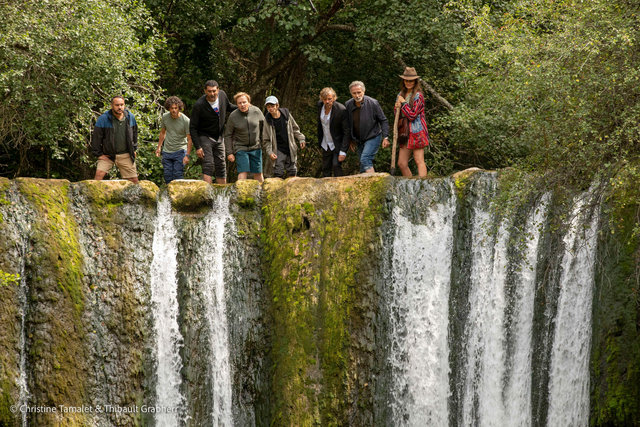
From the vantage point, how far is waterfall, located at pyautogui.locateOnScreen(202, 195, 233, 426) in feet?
38.8

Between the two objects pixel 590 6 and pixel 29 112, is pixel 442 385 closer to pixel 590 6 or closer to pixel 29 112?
pixel 590 6

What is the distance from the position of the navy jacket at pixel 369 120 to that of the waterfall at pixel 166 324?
2982 mm

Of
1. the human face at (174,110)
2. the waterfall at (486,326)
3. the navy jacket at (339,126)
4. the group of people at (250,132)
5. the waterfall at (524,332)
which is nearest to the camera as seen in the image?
the waterfall at (524,332)

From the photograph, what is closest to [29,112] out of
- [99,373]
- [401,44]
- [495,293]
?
[99,373]

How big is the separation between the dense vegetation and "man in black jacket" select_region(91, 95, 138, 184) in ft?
6.15

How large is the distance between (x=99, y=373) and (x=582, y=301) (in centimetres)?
604

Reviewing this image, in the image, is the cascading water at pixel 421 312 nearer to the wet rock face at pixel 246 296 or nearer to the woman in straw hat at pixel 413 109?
the wet rock face at pixel 246 296

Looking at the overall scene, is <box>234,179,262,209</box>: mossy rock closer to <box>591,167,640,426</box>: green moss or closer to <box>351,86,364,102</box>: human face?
<box>351,86,364,102</box>: human face

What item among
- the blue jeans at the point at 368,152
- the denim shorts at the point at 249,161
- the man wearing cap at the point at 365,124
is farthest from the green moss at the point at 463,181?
the denim shorts at the point at 249,161

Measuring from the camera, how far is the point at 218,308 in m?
12.0

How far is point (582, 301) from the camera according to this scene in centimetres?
1070

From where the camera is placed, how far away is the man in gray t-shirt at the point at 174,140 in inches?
524

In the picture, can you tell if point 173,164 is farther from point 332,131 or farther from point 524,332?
point 524,332

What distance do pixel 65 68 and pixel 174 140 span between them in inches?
103
